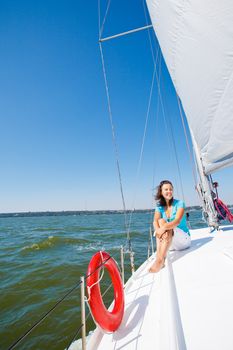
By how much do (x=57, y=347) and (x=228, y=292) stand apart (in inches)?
130

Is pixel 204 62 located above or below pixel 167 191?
above

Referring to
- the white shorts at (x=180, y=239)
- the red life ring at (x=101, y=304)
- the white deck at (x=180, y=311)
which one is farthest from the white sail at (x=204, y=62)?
the red life ring at (x=101, y=304)

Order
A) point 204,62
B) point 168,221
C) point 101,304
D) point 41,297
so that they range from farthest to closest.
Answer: point 41,297
point 168,221
point 204,62
point 101,304

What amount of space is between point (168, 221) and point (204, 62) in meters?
2.12

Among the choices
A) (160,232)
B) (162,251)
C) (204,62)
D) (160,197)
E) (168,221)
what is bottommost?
(162,251)

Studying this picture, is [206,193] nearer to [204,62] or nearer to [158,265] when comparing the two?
[158,265]

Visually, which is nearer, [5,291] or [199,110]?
[199,110]

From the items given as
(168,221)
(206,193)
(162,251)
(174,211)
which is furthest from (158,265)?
(206,193)

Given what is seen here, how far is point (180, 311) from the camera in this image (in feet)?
5.54

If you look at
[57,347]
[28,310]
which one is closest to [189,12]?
[57,347]

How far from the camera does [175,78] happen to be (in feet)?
10.9

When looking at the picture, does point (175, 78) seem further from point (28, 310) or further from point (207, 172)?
point (28, 310)

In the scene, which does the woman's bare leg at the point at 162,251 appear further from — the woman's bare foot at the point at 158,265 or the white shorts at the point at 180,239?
the white shorts at the point at 180,239

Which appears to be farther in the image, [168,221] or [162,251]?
[168,221]
